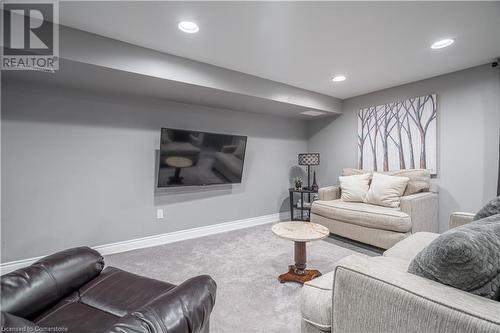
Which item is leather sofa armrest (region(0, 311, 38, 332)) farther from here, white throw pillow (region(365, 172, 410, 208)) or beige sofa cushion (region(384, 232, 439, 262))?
white throw pillow (region(365, 172, 410, 208))

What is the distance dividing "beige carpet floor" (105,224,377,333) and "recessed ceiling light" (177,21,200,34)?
7.35 feet

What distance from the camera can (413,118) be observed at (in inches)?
131

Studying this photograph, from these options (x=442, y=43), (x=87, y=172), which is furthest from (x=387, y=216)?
(x=87, y=172)

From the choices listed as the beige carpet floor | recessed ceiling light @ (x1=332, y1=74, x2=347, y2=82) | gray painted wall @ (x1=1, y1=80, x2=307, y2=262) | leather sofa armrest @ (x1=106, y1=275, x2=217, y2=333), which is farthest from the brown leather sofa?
recessed ceiling light @ (x1=332, y1=74, x2=347, y2=82)

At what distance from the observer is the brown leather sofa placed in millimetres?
796

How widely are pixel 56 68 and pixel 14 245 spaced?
180 cm

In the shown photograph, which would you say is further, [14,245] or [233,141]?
[233,141]

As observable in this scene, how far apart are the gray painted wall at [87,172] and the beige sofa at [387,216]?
1.60 meters

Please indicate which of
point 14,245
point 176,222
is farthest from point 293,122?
point 14,245

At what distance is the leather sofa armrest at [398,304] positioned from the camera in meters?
0.71

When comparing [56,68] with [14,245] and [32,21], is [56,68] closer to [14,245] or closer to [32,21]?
[32,21]

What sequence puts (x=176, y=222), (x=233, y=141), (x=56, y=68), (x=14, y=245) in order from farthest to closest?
(x=233, y=141) < (x=176, y=222) < (x=14, y=245) < (x=56, y=68)

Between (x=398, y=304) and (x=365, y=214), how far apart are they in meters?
2.21

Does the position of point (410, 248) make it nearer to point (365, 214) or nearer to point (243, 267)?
point (365, 214)
